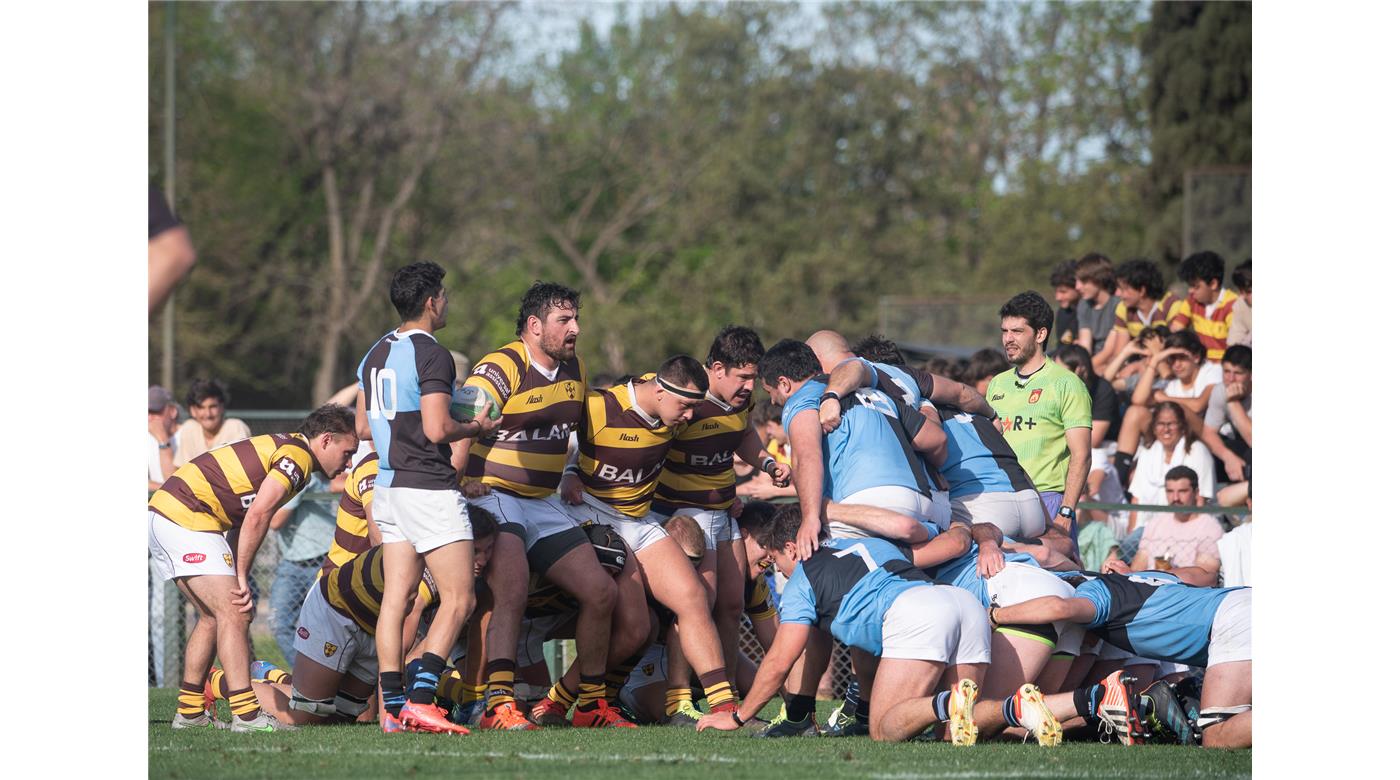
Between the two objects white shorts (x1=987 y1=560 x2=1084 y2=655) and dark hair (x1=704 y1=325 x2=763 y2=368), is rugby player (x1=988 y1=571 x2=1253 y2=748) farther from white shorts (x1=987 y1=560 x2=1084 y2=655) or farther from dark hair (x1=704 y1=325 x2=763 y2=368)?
dark hair (x1=704 y1=325 x2=763 y2=368)

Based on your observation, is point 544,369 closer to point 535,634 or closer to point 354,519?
point 354,519

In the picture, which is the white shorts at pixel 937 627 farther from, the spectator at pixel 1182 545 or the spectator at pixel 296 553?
the spectator at pixel 296 553

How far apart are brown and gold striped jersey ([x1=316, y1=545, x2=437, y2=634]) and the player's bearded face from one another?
4.05 feet

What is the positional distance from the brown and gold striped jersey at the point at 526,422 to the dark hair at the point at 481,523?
361 mm

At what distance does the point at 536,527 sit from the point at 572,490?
1.40 ft

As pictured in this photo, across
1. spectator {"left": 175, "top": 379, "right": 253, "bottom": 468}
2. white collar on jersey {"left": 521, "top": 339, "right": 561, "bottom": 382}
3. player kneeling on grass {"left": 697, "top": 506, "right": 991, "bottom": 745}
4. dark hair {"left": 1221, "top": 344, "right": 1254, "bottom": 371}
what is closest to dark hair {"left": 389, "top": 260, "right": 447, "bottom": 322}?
white collar on jersey {"left": 521, "top": 339, "right": 561, "bottom": 382}

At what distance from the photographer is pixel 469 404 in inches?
265

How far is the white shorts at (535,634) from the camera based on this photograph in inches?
318

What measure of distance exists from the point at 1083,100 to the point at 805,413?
29564 millimetres

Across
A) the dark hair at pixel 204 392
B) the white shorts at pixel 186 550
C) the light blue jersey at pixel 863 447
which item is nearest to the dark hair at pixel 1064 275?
the light blue jersey at pixel 863 447
